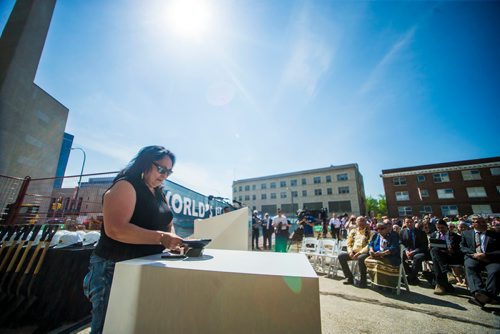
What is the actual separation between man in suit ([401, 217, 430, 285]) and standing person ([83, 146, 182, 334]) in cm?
652

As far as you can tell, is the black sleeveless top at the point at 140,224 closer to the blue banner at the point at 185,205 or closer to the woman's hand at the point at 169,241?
the woman's hand at the point at 169,241

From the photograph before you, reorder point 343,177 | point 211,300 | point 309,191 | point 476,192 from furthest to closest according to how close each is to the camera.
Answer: point 309,191 < point 343,177 < point 476,192 < point 211,300

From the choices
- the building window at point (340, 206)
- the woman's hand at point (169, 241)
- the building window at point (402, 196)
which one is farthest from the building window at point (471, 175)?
the woman's hand at point (169, 241)

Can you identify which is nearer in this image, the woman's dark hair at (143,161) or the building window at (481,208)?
the woman's dark hair at (143,161)

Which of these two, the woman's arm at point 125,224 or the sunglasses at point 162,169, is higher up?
the sunglasses at point 162,169

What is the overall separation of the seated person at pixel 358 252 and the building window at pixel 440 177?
3599 centimetres

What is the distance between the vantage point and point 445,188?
29.4 metres

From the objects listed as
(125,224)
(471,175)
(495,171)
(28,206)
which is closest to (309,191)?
(471,175)

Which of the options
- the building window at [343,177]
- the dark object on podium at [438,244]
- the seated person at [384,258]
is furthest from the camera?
the building window at [343,177]

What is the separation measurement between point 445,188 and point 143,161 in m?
42.1

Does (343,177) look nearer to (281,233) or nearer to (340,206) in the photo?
(340,206)

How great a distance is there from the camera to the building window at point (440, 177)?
29534 mm

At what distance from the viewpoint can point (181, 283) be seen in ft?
2.72

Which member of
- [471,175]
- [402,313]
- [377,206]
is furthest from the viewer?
[377,206]
